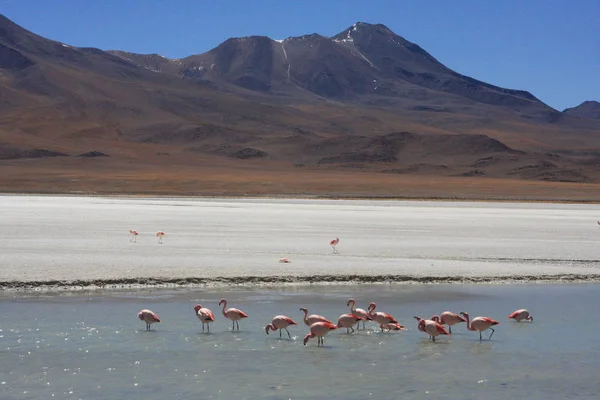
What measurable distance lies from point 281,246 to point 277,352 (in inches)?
416

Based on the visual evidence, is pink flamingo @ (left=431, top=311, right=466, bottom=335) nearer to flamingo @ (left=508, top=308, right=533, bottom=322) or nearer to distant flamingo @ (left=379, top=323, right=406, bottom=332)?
distant flamingo @ (left=379, top=323, right=406, bottom=332)

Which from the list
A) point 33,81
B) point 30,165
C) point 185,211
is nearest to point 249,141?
point 30,165

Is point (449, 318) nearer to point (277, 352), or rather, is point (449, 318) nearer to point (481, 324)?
point (481, 324)

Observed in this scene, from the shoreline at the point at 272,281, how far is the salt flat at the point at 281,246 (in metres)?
0.16

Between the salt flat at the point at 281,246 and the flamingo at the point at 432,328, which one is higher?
the salt flat at the point at 281,246

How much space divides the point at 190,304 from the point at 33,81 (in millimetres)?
150281

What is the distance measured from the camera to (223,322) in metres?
12.4

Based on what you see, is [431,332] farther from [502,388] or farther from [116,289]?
[116,289]

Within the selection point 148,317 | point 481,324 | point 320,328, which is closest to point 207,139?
point 148,317

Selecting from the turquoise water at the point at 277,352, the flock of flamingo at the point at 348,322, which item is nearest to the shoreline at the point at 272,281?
the turquoise water at the point at 277,352

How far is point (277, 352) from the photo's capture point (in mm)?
10531

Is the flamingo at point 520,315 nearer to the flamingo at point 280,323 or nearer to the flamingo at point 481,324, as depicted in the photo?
the flamingo at point 481,324

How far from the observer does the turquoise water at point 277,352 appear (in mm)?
8750

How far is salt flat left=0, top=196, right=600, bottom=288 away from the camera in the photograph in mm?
16797
